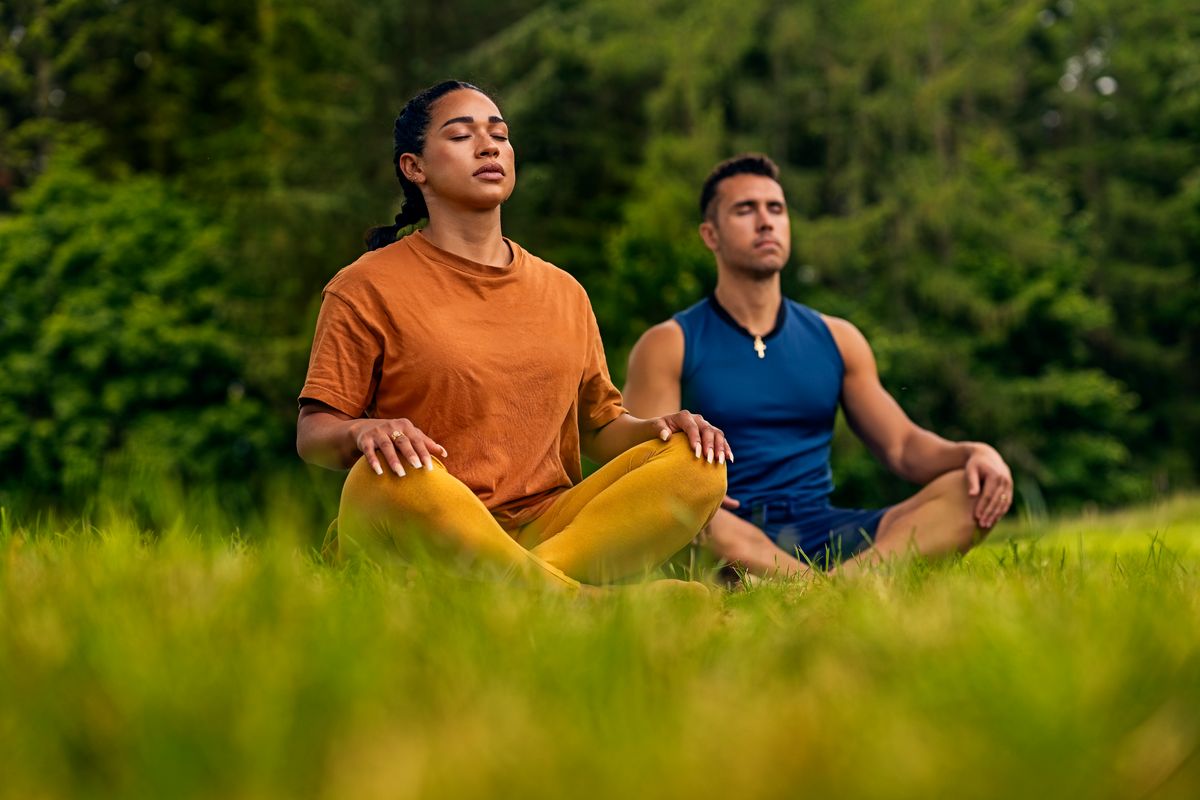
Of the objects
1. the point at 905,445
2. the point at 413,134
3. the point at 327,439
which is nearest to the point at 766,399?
the point at 905,445

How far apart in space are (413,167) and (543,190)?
21.1 meters

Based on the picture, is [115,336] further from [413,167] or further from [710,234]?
[413,167]

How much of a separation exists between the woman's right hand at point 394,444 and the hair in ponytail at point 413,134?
935 millimetres

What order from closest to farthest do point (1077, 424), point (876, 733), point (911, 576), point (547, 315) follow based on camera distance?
point (876, 733), point (911, 576), point (547, 315), point (1077, 424)

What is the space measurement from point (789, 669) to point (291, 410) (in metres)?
22.9

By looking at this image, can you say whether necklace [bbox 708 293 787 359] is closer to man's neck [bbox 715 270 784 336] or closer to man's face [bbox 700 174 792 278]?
man's neck [bbox 715 270 784 336]

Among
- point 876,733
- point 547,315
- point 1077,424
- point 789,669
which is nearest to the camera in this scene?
point 876,733

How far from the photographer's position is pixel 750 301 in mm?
5250

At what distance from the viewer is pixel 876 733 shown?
149 cm

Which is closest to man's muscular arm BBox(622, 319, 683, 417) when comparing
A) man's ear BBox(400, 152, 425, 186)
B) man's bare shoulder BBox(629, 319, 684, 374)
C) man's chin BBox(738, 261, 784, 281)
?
man's bare shoulder BBox(629, 319, 684, 374)

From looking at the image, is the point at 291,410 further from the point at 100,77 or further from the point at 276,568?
the point at 276,568

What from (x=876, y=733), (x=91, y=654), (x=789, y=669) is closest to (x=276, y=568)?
(x=91, y=654)

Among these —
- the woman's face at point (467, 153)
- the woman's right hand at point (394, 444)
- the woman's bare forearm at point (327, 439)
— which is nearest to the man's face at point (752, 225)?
the woman's face at point (467, 153)

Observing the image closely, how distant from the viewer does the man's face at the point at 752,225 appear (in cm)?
512
